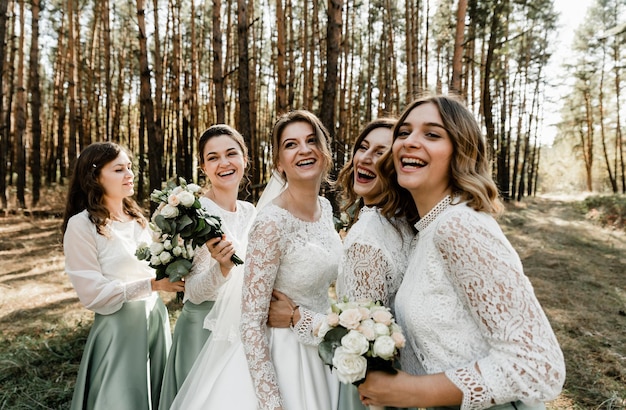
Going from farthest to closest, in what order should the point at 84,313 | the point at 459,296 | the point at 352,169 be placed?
the point at 84,313 → the point at 352,169 → the point at 459,296

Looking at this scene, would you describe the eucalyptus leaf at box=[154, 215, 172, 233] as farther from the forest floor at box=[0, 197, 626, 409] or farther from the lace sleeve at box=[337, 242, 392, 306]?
the forest floor at box=[0, 197, 626, 409]

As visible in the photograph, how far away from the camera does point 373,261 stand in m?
1.76

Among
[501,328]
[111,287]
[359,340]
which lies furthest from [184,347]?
[501,328]

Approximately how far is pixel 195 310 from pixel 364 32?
20581mm

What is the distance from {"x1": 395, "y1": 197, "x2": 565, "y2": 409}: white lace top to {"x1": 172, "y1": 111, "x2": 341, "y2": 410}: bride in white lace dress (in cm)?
61

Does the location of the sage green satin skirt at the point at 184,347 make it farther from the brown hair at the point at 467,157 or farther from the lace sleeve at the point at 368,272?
the brown hair at the point at 467,157

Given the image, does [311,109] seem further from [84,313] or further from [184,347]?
[184,347]

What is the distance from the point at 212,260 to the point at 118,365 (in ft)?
3.04

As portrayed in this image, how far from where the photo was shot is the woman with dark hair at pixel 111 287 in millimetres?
2857

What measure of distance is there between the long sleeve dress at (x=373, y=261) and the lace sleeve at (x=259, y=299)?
35cm

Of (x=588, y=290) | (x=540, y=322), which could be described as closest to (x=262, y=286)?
(x=540, y=322)

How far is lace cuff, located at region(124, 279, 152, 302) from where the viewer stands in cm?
292

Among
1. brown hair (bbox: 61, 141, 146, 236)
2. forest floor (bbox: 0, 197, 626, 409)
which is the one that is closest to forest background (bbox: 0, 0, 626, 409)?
forest floor (bbox: 0, 197, 626, 409)

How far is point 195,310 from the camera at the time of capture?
3.08m
